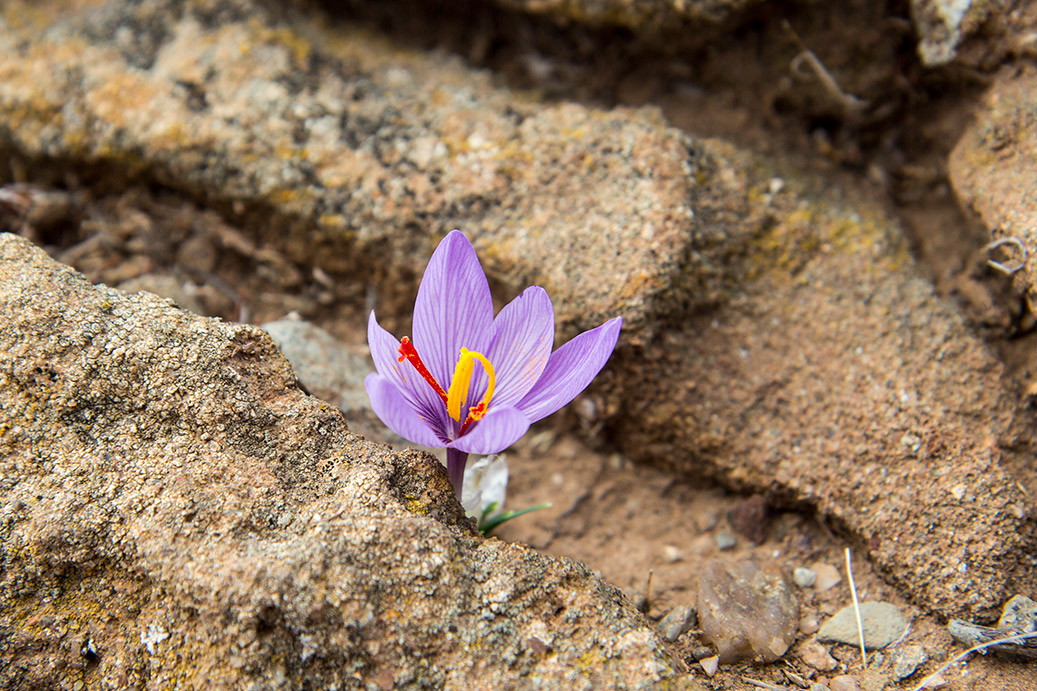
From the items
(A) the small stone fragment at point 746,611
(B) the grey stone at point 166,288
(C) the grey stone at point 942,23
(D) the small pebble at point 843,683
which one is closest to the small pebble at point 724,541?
(A) the small stone fragment at point 746,611

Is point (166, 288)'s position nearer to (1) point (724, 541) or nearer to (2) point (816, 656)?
(1) point (724, 541)

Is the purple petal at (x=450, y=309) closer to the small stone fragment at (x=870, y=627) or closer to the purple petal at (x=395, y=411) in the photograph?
the purple petal at (x=395, y=411)

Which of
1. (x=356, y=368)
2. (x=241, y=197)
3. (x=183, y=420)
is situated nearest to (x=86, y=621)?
(x=183, y=420)

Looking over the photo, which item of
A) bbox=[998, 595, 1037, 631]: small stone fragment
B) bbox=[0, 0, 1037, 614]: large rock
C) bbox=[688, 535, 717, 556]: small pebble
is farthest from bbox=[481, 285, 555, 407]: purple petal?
bbox=[998, 595, 1037, 631]: small stone fragment

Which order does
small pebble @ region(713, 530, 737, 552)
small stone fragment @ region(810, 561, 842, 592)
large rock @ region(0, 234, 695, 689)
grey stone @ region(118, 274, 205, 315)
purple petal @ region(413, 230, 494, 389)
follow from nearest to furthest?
large rock @ region(0, 234, 695, 689) → purple petal @ region(413, 230, 494, 389) → small stone fragment @ region(810, 561, 842, 592) → small pebble @ region(713, 530, 737, 552) → grey stone @ region(118, 274, 205, 315)

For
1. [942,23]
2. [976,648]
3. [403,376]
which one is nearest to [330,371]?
[403,376]

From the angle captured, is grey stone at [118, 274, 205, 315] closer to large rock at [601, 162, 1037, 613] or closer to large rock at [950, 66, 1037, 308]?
large rock at [601, 162, 1037, 613]
